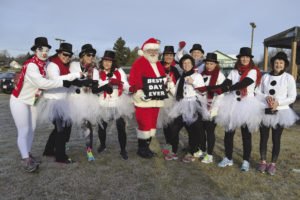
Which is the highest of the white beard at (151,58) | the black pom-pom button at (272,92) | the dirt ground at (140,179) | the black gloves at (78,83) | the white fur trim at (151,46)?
the white fur trim at (151,46)

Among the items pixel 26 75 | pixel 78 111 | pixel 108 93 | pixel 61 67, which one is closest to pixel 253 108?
pixel 108 93

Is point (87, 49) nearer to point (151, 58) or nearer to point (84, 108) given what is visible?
point (84, 108)

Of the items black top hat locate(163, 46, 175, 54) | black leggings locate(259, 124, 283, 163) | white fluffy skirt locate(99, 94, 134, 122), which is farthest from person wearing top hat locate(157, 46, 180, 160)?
→ black leggings locate(259, 124, 283, 163)

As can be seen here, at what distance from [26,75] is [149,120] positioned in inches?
85.1

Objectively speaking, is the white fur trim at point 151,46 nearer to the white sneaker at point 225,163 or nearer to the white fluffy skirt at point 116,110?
the white fluffy skirt at point 116,110

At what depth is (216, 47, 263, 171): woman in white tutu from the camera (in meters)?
4.24

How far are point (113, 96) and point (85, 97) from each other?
501 millimetres

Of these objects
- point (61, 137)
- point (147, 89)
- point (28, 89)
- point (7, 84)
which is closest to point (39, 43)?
point (28, 89)

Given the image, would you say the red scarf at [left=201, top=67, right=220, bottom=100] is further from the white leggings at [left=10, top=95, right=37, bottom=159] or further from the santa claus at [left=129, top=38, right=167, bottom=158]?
the white leggings at [left=10, top=95, right=37, bottom=159]

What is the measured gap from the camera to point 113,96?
194 inches

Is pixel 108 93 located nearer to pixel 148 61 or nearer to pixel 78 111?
pixel 78 111

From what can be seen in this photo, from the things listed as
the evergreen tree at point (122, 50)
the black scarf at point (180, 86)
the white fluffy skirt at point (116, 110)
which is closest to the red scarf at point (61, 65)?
the white fluffy skirt at point (116, 110)

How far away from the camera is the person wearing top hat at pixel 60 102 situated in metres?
4.41

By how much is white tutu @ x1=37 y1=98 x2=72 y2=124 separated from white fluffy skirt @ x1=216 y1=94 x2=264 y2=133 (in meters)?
2.51
